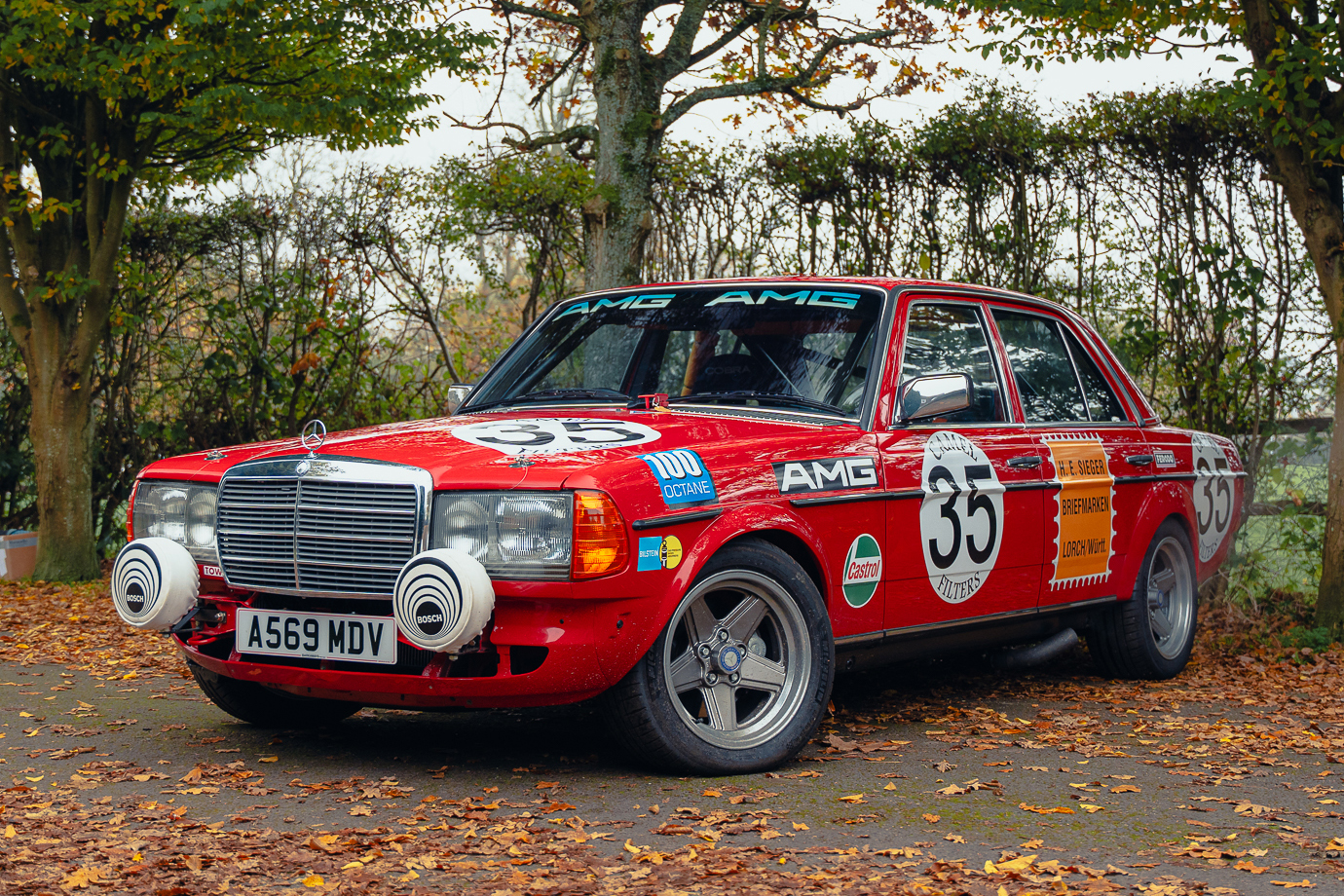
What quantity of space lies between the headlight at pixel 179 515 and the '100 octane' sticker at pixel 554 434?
0.92 meters

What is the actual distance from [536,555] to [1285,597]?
6.34 metres

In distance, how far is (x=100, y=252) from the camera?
11094mm

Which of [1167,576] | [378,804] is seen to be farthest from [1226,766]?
[378,804]

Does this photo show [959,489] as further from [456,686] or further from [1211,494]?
[1211,494]

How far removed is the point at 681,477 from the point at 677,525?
0.54ft

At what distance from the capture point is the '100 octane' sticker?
14.8 ft

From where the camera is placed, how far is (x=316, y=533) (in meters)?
4.47

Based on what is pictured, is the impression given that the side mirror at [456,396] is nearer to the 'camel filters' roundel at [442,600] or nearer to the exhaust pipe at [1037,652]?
the 'camel filters' roundel at [442,600]

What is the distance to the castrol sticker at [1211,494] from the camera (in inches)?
281

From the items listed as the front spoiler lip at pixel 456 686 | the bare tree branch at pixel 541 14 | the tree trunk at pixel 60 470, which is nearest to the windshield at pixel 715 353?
the front spoiler lip at pixel 456 686

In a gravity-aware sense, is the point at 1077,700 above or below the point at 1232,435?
below

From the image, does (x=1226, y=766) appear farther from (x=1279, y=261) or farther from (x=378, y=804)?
(x=1279, y=261)

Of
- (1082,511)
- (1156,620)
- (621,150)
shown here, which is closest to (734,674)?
(1082,511)

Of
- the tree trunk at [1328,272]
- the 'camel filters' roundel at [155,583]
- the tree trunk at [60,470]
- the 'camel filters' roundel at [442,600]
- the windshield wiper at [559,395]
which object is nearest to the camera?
the 'camel filters' roundel at [442,600]
